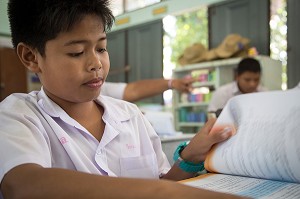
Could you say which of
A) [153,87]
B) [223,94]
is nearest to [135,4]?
[223,94]

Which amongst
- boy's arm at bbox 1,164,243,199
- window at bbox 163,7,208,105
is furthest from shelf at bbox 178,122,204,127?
boy's arm at bbox 1,164,243,199

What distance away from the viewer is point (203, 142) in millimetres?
800

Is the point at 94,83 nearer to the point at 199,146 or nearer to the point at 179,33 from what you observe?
the point at 199,146

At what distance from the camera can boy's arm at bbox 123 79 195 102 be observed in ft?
5.31

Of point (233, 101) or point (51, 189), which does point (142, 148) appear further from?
point (51, 189)

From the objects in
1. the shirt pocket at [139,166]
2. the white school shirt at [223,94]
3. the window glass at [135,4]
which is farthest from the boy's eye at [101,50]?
the window glass at [135,4]

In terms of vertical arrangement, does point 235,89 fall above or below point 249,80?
below

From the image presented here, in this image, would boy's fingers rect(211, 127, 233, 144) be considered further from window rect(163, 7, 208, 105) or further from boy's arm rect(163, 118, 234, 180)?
window rect(163, 7, 208, 105)

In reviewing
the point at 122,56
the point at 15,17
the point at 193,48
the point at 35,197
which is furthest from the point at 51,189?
the point at 122,56

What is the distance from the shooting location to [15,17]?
2.22ft

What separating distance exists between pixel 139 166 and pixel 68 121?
0.23 metres

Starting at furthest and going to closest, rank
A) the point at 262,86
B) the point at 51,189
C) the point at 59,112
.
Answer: the point at 262,86
the point at 59,112
the point at 51,189

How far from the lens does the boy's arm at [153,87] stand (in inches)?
63.7

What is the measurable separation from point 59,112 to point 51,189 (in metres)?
0.34
